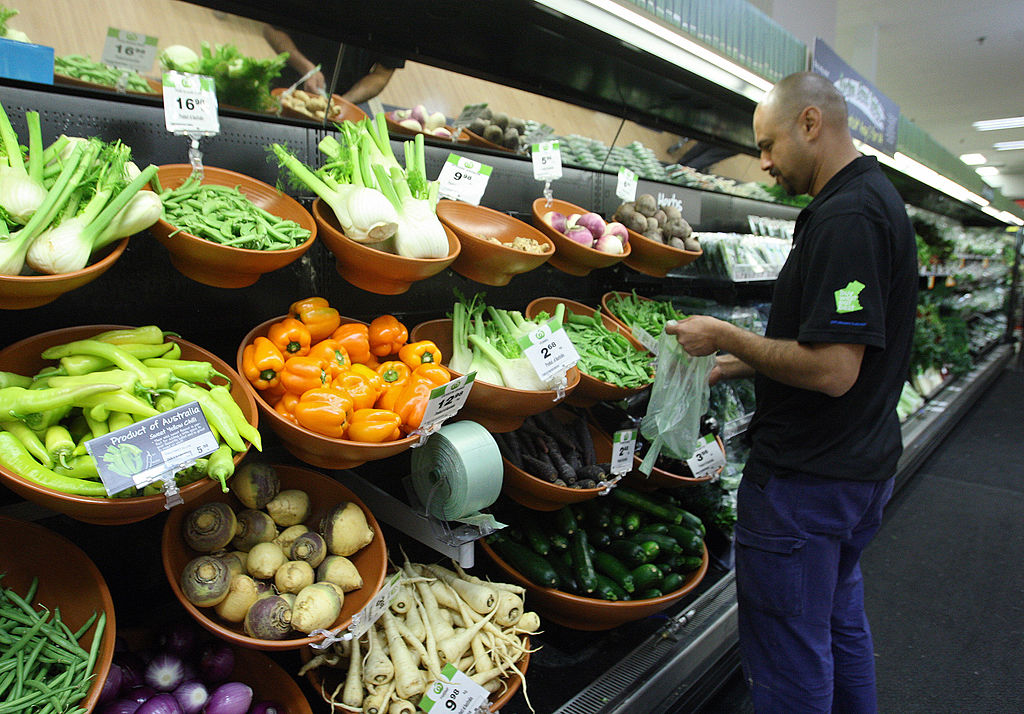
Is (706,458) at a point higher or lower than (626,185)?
lower

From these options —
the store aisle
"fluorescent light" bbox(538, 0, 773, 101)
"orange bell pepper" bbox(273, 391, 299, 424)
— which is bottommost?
the store aisle

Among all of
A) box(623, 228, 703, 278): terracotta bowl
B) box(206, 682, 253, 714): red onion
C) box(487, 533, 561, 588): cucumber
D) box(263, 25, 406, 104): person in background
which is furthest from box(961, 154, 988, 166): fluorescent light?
box(206, 682, 253, 714): red onion

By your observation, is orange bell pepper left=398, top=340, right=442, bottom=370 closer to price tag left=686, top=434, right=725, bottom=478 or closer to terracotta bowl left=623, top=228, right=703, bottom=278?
terracotta bowl left=623, top=228, right=703, bottom=278

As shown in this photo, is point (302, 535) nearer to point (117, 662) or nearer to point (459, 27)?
point (117, 662)

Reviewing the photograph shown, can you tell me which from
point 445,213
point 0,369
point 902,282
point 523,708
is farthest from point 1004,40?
point 0,369

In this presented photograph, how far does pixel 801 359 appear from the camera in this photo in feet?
5.77

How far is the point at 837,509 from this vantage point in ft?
6.31

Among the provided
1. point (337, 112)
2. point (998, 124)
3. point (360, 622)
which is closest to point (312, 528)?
point (360, 622)

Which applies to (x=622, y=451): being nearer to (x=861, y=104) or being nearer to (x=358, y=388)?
(x=358, y=388)

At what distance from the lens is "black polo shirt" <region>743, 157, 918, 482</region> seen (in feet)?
5.57

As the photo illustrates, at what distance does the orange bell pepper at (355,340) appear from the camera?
1.64m

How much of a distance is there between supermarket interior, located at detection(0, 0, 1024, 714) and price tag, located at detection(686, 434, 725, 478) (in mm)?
18

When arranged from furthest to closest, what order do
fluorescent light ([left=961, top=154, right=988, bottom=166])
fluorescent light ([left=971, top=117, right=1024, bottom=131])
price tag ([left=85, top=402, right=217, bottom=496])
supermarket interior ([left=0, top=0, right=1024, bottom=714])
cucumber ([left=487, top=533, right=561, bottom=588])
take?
fluorescent light ([left=961, top=154, right=988, bottom=166]) < fluorescent light ([left=971, top=117, right=1024, bottom=131]) < cucumber ([left=487, top=533, right=561, bottom=588]) < supermarket interior ([left=0, top=0, right=1024, bottom=714]) < price tag ([left=85, top=402, right=217, bottom=496])

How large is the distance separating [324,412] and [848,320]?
4.57ft
